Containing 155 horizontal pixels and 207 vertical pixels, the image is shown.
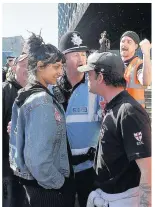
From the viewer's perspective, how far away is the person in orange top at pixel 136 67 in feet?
6.52

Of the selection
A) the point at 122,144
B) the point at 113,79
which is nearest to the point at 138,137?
the point at 122,144

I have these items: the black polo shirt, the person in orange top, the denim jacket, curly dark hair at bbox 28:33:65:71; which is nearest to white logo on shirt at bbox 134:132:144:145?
the black polo shirt

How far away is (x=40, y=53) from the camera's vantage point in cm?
142

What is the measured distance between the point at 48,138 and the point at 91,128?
47 centimetres

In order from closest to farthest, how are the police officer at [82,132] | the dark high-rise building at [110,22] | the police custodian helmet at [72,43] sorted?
the police officer at [82,132], the police custodian helmet at [72,43], the dark high-rise building at [110,22]

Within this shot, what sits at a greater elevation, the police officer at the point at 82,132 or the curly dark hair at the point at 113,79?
the curly dark hair at the point at 113,79

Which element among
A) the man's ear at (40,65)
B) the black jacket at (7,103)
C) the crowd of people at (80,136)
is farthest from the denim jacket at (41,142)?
the black jacket at (7,103)

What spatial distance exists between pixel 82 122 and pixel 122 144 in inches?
23.0

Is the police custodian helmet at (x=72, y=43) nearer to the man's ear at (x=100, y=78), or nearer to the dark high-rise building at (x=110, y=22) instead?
the man's ear at (x=100, y=78)

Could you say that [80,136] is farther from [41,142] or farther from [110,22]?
[110,22]

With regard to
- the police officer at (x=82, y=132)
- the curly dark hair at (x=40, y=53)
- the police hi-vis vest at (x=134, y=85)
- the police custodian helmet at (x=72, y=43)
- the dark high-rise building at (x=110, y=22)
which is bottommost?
the police officer at (x=82, y=132)

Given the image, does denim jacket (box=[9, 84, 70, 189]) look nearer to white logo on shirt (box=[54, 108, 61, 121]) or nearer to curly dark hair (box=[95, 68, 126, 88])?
white logo on shirt (box=[54, 108, 61, 121])

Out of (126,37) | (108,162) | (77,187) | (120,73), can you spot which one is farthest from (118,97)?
(126,37)

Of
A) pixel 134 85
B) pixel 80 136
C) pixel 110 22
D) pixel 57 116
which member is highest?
pixel 110 22
